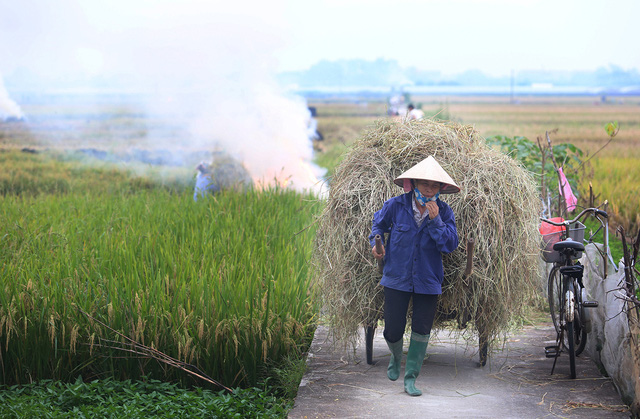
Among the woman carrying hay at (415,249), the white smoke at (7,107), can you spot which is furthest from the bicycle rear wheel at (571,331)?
the white smoke at (7,107)

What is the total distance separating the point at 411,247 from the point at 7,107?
19.9 metres

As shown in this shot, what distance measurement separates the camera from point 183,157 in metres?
22.9

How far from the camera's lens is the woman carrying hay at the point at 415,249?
4.86m

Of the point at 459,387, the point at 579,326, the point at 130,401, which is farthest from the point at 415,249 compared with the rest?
the point at 130,401

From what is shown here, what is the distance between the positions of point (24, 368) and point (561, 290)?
4214 millimetres

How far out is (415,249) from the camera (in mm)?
4965

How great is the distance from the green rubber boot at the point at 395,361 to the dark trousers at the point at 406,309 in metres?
0.12

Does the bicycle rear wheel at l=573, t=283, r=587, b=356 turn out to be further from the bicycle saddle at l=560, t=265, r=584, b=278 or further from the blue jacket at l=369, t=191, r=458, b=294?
the blue jacket at l=369, t=191, r=458, b=294

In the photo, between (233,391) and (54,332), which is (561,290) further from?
(54,332)

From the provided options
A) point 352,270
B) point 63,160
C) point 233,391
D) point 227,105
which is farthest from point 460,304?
point 63,160

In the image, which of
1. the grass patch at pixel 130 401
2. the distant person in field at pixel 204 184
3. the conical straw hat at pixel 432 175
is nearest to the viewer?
the grass patch at pixel 130 401

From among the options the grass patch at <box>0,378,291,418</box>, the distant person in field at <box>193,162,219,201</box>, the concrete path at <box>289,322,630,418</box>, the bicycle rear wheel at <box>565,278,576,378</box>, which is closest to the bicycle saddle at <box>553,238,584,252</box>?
the bicycle rear wheel at <box>565,278,576,378</box>

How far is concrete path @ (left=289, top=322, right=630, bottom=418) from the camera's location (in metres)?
4.64

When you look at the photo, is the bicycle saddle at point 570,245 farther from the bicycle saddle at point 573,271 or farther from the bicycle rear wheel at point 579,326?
the bicycle rear wheel at point 579,326
